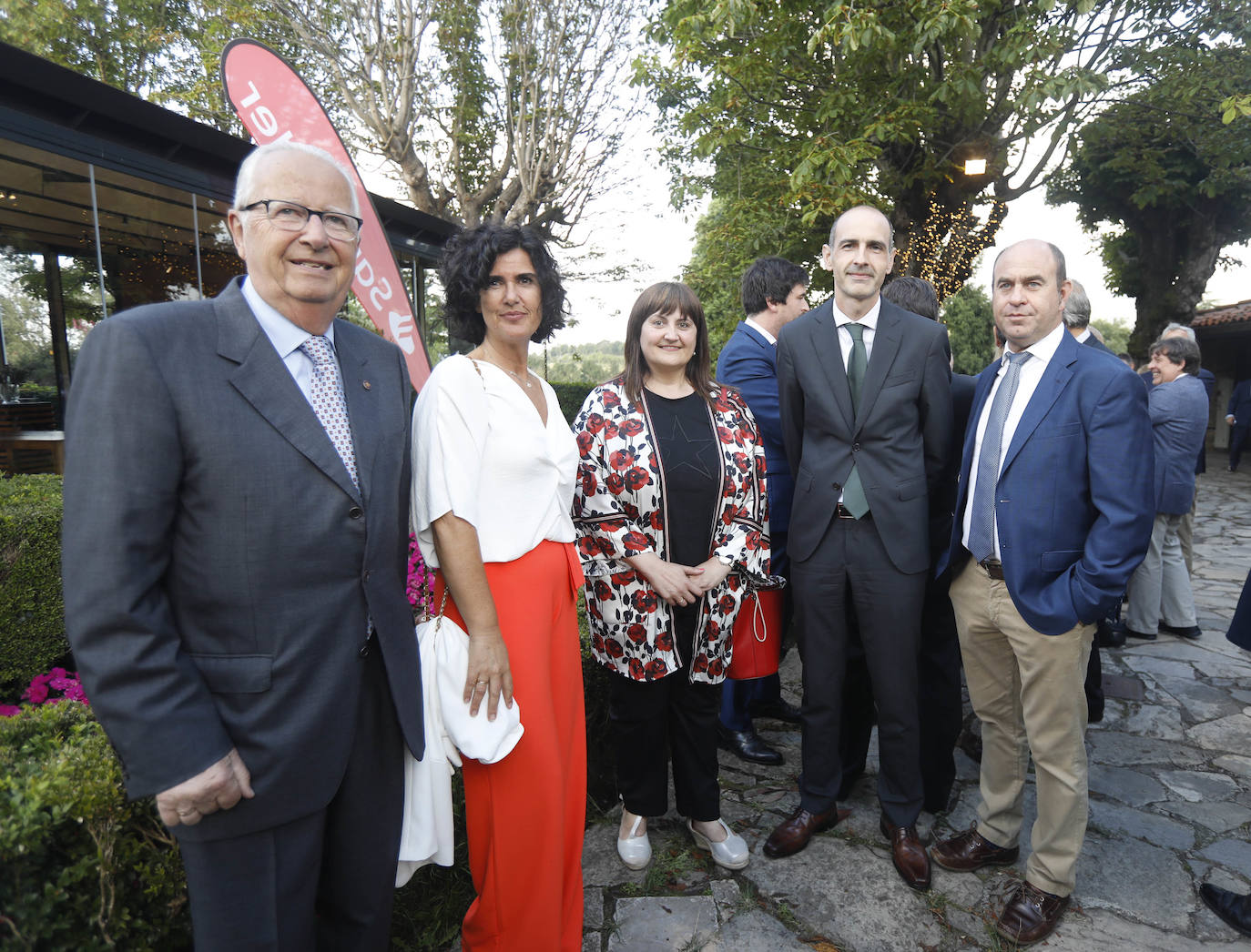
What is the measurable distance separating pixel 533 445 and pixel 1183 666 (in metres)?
5.22

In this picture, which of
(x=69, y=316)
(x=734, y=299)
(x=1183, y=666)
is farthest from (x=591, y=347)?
(x=1183, y=666)

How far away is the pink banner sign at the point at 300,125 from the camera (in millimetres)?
3908

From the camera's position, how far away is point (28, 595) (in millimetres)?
3014

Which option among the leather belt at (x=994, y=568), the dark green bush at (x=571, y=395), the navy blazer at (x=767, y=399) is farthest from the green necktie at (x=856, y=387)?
the dark green bush at (x=571, y=395)

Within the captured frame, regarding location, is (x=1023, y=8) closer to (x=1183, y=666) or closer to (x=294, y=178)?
(x=1183, y=666)

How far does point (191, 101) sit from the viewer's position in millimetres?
13500

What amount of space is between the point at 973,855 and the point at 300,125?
5.05m

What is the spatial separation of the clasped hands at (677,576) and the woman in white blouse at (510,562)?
16.3 inches

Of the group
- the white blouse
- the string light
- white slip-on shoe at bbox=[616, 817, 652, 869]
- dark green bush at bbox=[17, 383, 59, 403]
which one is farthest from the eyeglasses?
the string light

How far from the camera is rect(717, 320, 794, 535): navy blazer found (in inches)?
140

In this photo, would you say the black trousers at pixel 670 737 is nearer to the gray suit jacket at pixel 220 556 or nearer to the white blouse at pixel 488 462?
the white blouse at pixel 488 462

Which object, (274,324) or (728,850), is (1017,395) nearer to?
(728,850)

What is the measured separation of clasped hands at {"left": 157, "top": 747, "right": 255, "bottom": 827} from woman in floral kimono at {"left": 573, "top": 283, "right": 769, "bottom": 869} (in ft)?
4.77

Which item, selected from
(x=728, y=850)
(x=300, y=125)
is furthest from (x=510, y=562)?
(x=300, y=125)
